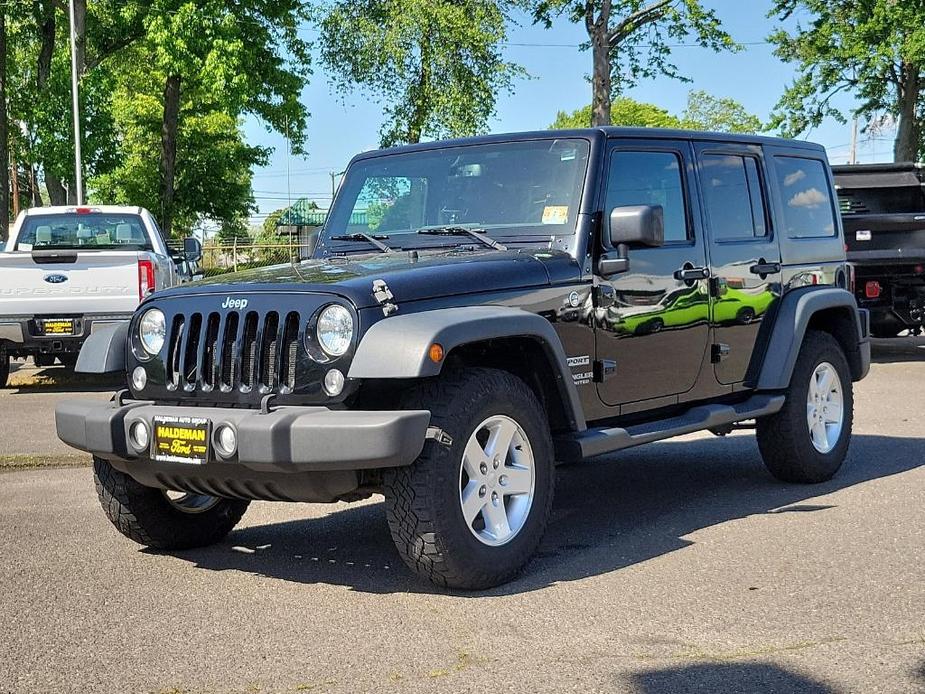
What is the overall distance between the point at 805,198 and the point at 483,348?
11.1ft

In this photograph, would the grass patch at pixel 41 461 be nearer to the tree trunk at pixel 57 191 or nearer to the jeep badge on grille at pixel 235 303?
the jeep badge on grille at pixel 235 303

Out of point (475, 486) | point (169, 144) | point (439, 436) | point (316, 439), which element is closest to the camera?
point (316, 439)

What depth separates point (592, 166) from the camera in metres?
6.37

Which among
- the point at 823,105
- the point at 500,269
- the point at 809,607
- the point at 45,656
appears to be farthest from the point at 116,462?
the point at 823,105

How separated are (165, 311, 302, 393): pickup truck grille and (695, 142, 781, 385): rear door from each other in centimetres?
273

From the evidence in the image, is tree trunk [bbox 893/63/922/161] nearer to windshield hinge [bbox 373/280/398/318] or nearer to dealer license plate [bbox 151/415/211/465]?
windshield hinge [bbox 373/280/398/318]

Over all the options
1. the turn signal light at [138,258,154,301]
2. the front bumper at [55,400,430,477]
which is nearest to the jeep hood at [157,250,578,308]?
the front bumper at [55,400,430,477]

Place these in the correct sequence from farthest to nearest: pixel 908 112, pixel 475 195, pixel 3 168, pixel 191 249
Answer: pixel 908 112, pixel 3 168, pixel 191 249, pixel 475 195

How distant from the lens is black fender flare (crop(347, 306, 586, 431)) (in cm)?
494

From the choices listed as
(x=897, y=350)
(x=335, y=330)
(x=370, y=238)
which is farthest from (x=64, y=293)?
(x=897, y=350)

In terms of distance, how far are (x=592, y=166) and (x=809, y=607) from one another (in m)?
2.41

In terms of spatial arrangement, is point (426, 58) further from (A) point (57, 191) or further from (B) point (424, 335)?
(B) point (424, 335)

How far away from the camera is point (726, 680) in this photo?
13.7 feet

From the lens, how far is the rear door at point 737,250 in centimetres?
716
